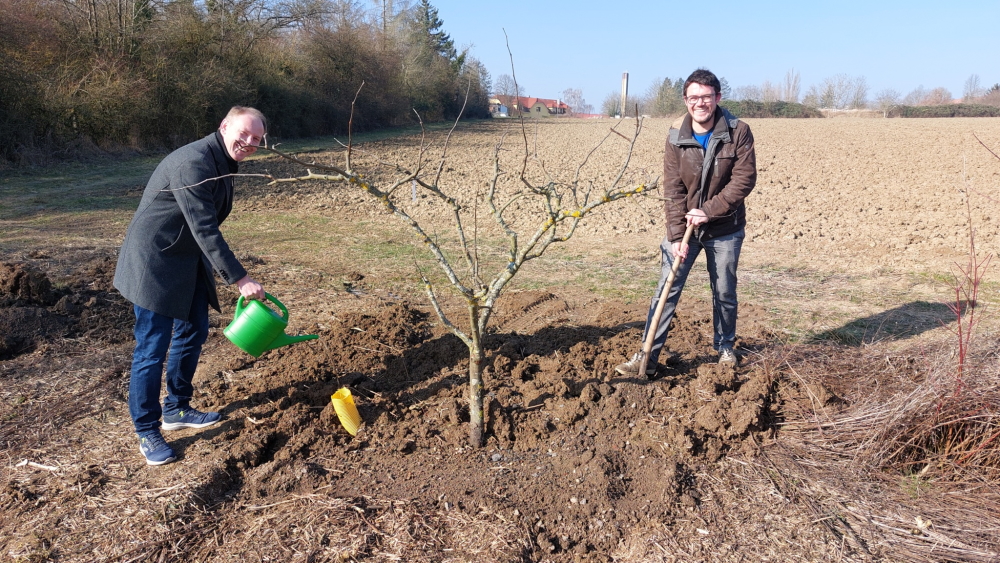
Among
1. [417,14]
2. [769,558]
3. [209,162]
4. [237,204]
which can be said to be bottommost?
[769,558]

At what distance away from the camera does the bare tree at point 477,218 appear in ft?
9.58

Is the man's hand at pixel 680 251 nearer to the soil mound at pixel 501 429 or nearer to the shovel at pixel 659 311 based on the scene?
the shovel at pixel 659 311

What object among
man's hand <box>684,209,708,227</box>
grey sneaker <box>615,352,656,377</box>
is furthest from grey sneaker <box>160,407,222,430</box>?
man's hand <box>684,209,708,227</box>

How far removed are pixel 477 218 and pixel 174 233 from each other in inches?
278

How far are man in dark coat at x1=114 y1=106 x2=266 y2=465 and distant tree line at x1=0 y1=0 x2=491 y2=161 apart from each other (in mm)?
5852

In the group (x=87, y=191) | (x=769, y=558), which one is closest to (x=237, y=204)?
(x=87, y=191)

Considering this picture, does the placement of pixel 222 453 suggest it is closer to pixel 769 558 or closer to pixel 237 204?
pixel 769 558

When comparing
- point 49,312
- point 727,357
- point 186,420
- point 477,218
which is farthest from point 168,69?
point 727,357

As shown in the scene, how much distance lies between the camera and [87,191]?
13.0 meters

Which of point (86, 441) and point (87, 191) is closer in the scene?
point (86, 441)

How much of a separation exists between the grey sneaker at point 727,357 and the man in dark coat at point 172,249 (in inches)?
117

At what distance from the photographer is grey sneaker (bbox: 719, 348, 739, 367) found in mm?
4160

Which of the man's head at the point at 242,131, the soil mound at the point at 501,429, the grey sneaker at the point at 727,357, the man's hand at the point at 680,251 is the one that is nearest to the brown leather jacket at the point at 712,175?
the man's hand at the point at 680,251

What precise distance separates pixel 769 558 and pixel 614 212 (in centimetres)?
886
